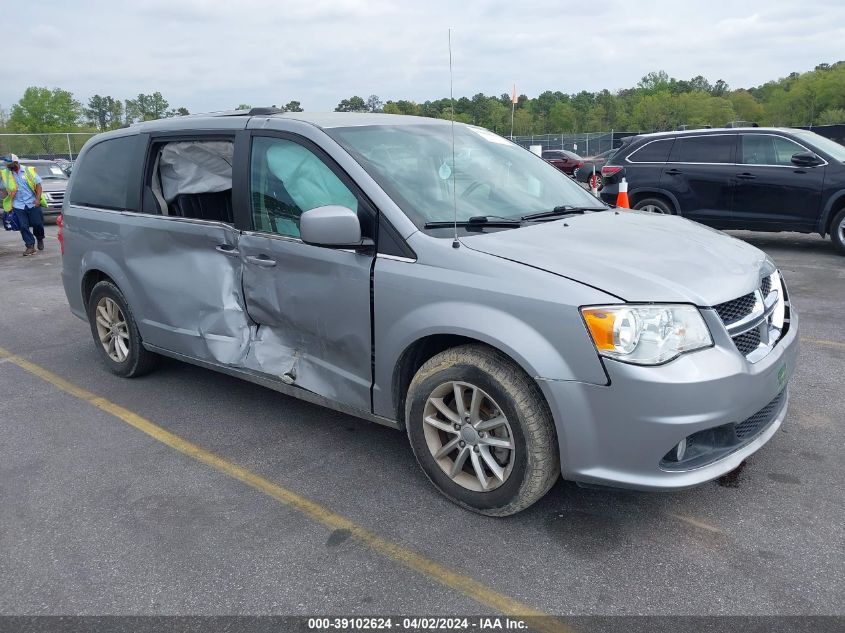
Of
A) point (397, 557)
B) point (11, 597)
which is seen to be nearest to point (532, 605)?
point (397, 557)

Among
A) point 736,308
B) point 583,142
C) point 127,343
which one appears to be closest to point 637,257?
point 736,308

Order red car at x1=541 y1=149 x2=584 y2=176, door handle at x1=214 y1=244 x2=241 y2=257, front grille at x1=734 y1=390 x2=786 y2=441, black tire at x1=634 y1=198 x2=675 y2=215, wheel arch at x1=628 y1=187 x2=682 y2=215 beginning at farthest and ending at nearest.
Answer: red car at x1=541 y1=149 x2=584 y2=176, black tire at x1=634 y1=198 x2=675 y2=215, wheel arch at x1=628 y1=187 x2=682 y2=215, door handle at x1=214 y1=244 x2=241 y2=257, front grille at x1=734 y1=390 x2=786 y2=441

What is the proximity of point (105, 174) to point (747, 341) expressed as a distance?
14.5ft

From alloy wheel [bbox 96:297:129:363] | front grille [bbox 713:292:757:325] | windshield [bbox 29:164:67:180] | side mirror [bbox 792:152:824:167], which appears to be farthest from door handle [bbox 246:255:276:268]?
windshield [bbox 29:164:67:180]

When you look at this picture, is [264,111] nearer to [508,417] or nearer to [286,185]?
[286,185]

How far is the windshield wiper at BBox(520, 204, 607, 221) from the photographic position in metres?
3.65

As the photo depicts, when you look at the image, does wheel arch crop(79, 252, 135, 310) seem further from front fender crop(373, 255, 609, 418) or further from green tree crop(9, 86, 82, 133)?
green tree crop(9, 86, 82, 133)

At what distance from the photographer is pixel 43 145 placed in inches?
1581

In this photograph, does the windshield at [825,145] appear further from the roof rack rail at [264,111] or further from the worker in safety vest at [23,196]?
the worker in safety vest at [23,196]

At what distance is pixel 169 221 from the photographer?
445 cm

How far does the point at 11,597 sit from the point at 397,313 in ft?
6.34

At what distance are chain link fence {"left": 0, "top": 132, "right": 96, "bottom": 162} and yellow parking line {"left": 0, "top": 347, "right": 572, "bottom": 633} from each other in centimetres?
3714

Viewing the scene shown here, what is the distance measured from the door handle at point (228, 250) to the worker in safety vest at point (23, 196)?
9.81m

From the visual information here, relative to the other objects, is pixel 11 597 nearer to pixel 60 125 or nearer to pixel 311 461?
pixel 311 461
